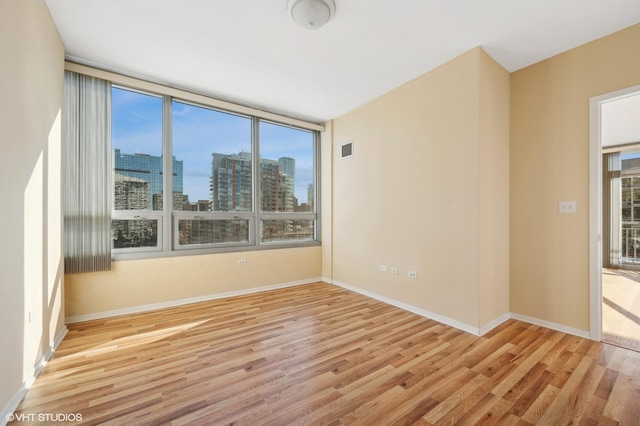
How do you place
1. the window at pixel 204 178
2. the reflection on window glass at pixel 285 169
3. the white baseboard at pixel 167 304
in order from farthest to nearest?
the reflection on window glass at pixel 285 169 → the window at pixel 204 178 → the white baseboard at pixel 167 304

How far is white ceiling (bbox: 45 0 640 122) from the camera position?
2223 millimetres

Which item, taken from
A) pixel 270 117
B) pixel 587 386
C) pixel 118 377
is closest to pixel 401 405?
pixel 587 386

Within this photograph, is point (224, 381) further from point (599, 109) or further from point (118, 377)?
point (599, 109)

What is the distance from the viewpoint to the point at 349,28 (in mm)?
2480

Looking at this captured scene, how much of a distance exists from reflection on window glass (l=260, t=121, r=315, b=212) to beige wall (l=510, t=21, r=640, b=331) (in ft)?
10.3

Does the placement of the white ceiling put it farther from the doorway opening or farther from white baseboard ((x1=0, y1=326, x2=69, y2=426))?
the doorway opening

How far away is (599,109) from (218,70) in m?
4.00

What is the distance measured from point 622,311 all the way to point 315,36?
4638 millimetres

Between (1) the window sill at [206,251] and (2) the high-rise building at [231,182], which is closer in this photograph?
(1) the window sill at [206,251]

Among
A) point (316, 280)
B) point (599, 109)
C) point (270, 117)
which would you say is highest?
point (270, 117)

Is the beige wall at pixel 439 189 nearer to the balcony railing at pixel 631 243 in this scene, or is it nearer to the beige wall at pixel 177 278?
the beige wall at pixel 177 278

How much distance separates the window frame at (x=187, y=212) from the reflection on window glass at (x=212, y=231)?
55 mm

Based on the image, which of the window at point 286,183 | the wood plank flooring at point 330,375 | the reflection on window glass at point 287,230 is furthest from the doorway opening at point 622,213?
the window at point 286,183

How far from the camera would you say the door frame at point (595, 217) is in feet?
8.39
